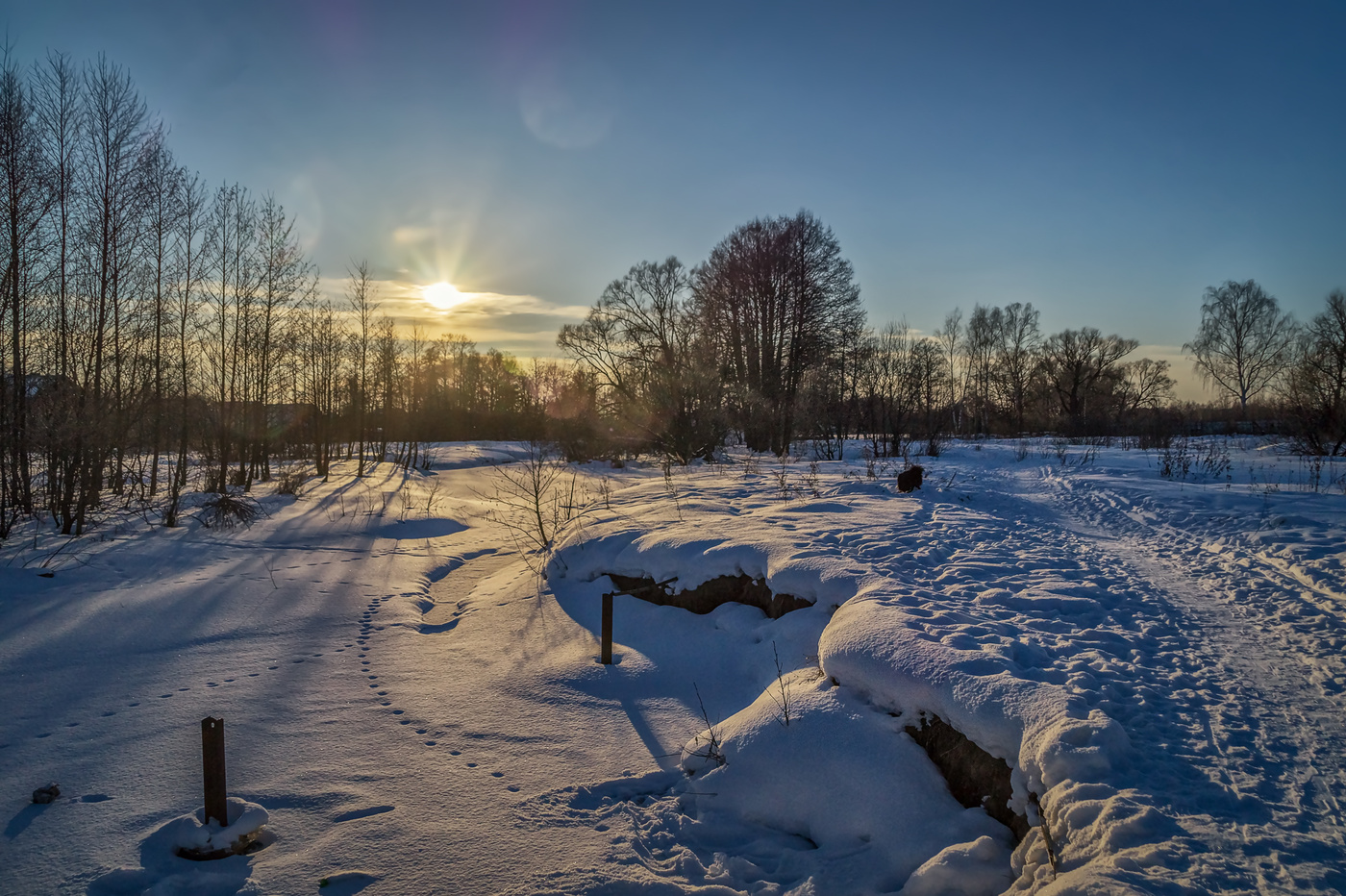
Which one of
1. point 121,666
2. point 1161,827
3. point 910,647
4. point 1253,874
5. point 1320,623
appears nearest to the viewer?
point 1253,874

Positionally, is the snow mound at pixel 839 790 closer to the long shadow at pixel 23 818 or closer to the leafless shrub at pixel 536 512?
the long shadow at pixel 23 818

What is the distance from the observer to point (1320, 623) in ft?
14.7

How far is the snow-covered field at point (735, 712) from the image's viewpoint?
302cm

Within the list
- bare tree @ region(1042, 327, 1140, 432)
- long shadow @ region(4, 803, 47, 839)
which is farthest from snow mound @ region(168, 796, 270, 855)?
bare tree @ region(1042, 327, 1140, 432)

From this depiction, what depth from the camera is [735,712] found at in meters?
5.20

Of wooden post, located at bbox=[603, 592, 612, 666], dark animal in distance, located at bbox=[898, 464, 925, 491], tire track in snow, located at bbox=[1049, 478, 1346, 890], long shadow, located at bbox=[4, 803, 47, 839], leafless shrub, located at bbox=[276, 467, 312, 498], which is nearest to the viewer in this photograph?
tire track in snow, located at bbox=[1049, 478, 1346, 890]

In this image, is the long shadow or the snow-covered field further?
the long shadow

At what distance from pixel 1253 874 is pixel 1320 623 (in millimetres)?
3276

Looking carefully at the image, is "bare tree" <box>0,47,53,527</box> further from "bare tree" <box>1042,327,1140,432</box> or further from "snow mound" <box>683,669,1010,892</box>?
"bare tree" <box>1042,327,1140,432</box>

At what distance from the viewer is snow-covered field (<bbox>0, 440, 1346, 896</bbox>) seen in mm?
3020

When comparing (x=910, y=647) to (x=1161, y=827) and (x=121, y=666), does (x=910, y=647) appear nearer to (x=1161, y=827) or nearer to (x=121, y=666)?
(x=1161, y=827)

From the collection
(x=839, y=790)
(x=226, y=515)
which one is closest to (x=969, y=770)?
(x=839, y=790)

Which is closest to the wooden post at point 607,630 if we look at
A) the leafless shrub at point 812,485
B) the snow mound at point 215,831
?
the snow mound at point 215,831

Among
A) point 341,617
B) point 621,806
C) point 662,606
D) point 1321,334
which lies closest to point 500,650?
point 662,606
